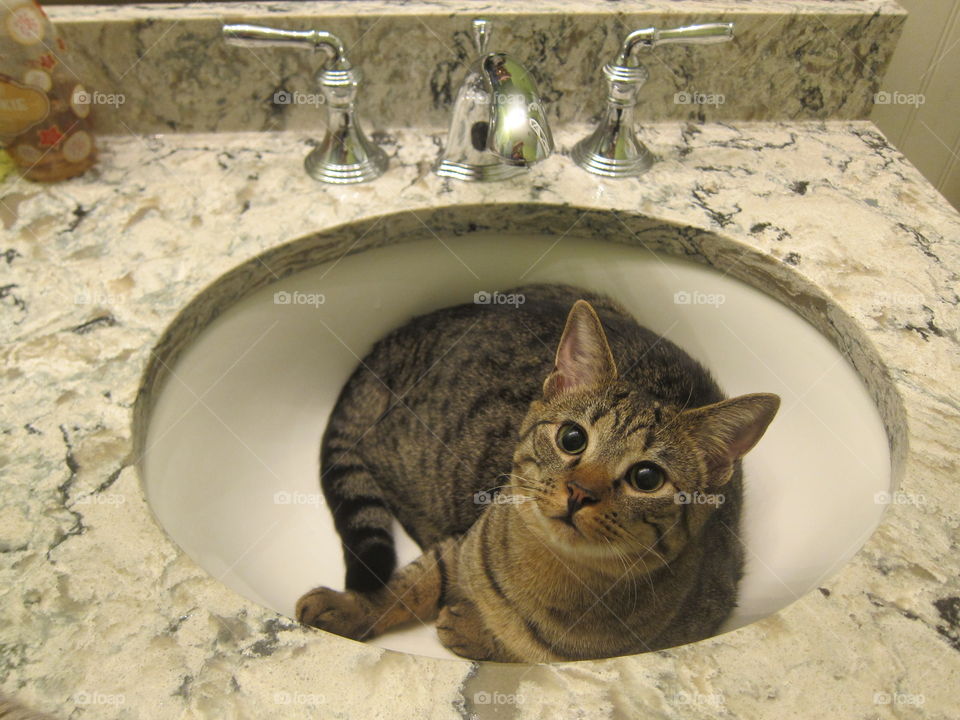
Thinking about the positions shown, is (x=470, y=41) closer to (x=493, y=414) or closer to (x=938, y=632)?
(x=493, y=414)

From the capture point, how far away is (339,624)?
3.02ft

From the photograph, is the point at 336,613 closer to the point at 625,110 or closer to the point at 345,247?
the point at 345,247

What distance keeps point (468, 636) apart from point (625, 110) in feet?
2.61

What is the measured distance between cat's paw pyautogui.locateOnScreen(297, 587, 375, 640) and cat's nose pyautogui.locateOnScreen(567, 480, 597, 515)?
325mm

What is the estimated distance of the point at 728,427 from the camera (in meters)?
0.85

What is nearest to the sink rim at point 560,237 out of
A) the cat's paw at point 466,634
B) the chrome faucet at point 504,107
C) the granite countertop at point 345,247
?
the granite countertop at point 345,247

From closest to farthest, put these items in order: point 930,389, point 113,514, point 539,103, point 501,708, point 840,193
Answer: point 501,708 < point 113,514 < point 930,389 < point 539,103 < point 840,193

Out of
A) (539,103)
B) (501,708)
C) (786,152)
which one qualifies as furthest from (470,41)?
(501,708)

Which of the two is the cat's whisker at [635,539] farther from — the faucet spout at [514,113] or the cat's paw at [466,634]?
the faucet spout at [514,113]

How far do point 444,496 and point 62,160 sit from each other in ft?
2.52

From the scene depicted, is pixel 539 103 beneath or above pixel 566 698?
above

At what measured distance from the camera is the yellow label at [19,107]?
99cm

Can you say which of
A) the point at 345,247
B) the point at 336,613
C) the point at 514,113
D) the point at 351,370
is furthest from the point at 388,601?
the point at 514,113

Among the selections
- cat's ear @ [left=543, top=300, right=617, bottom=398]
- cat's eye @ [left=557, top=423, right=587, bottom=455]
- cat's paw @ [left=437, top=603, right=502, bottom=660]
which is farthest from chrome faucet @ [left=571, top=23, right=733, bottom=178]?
→ cat's paw @ [left=437, top=603, right=502, bottom=660]
